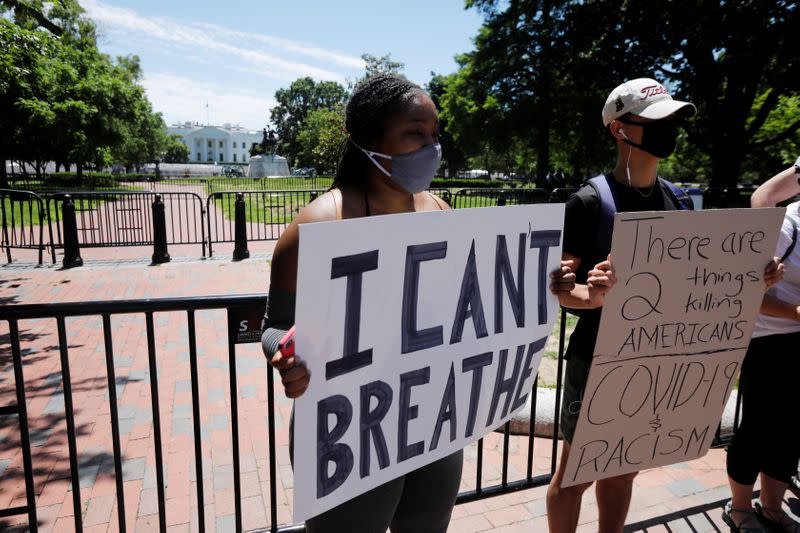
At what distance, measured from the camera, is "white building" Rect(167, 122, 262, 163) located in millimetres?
146000

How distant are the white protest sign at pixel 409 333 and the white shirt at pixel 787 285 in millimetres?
1253

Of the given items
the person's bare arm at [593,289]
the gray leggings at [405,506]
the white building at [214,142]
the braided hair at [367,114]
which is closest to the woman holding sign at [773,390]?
the person's bare arm at [593,289]

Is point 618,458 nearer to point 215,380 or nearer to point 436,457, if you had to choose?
point 436,457

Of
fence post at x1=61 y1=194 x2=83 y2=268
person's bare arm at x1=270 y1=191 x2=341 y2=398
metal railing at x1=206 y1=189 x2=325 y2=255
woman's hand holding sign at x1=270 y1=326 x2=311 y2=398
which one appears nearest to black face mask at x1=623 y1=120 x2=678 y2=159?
person's bare arm at x1=270 y1=191 x2=341 y2=398

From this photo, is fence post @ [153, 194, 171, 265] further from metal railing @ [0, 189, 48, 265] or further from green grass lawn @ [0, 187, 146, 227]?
metal railing @ [0, 189, 48, 265]

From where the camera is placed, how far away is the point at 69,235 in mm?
9477

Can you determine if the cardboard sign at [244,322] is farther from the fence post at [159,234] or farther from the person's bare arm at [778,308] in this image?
the fence post at [159,234]

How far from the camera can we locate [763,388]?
261cm

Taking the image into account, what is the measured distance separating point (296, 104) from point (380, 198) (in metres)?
104

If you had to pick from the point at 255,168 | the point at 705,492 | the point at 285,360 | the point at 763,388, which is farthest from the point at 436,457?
the point at 255,168

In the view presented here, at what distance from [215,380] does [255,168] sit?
45310 millimetres

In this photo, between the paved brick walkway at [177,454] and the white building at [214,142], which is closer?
the paved brick walkway at [177,454]

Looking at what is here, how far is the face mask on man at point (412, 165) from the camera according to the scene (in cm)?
163

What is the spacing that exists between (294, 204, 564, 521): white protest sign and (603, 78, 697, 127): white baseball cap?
55 centimetres
